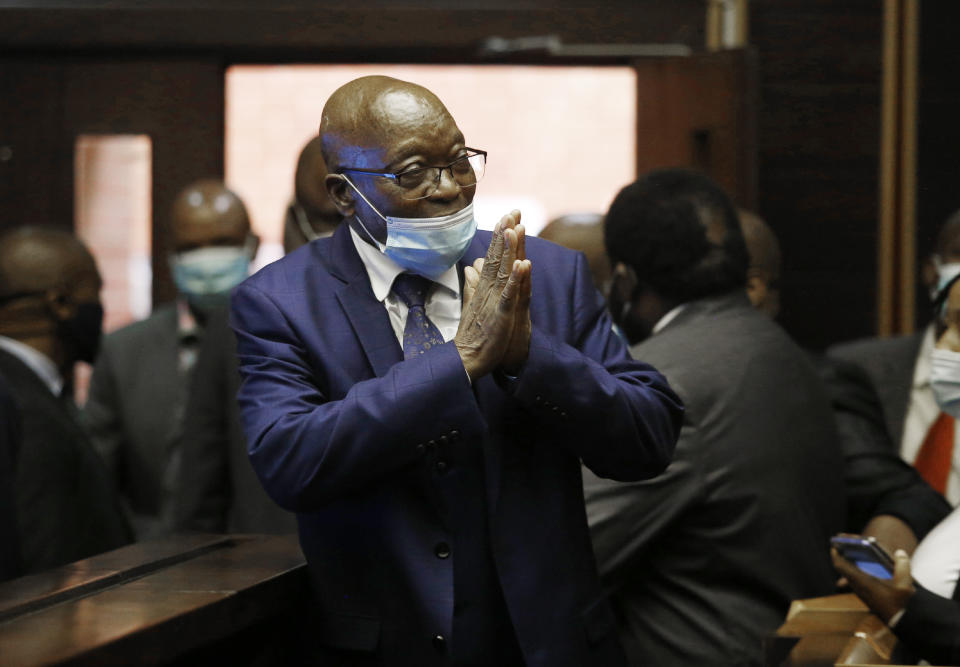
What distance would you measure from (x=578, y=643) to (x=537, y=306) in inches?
19.5

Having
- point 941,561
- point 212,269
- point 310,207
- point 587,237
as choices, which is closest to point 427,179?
point 941,561

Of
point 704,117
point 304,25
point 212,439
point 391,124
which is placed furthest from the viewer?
point 304,25

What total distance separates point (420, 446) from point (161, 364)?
8.89 ft

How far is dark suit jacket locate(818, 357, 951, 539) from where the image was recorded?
2.80 meters

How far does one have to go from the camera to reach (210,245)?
4.23 m

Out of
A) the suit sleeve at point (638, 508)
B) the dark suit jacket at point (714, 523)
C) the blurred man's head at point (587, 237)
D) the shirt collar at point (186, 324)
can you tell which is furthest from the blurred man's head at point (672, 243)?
the shirt collar at point (186, 324)

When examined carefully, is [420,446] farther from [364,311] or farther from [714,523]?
[714,523]

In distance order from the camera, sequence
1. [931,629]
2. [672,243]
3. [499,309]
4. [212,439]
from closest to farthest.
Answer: [499,309] < [931,629] < [672,243] < [212,439]

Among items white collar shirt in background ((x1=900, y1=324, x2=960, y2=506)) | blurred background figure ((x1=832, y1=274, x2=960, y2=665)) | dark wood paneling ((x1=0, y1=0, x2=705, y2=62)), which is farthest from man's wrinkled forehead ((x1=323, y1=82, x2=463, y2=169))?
dark wood paneling ((x1=0, y1=0, x2=705, y2=62))

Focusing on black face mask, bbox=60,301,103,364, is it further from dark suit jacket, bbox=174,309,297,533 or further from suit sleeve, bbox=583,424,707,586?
suit sleeve, bbox=583,424,707,586

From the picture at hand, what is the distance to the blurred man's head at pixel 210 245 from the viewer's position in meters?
4.21

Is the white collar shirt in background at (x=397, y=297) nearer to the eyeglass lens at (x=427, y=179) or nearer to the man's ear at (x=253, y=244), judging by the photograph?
the eyeglass lens at (x=427, y=179)

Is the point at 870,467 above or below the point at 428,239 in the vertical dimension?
below

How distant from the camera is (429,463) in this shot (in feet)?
5.84
